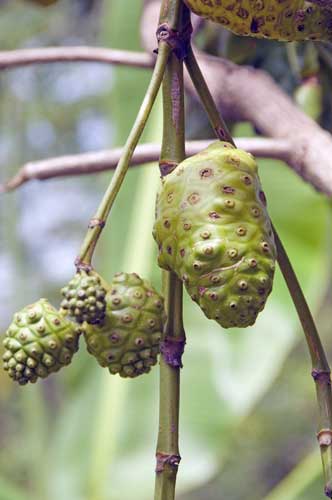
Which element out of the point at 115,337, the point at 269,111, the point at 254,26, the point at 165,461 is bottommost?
the point at 165,461

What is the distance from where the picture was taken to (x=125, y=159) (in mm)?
705

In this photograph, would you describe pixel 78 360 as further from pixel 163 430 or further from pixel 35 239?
pixel 35 239

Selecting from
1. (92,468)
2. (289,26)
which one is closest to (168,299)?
(289,26)

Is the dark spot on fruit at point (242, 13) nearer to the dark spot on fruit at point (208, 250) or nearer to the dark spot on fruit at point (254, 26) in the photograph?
the dark spot on fruit at point (254, 26)

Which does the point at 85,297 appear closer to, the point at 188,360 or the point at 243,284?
the point at 243,284

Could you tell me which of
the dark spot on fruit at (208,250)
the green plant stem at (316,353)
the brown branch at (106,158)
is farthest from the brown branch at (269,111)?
the dark spot on fruit at (208,250)

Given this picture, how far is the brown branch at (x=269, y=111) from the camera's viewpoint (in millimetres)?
992

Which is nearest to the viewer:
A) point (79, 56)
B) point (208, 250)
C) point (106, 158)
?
point (208, 250)

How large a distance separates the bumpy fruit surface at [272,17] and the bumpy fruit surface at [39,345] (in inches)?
11.1

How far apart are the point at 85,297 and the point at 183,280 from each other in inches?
3.3

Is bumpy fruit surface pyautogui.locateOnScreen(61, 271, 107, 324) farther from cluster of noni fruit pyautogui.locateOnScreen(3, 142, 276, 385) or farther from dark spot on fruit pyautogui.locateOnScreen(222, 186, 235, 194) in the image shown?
dark spot on fruit pyautogui.locateOnScreen(222, 186, 235, 194)

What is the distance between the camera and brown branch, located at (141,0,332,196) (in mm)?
992

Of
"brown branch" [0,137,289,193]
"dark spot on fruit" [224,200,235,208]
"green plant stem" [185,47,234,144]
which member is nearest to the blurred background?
"brown branch" [0,137,289,193]

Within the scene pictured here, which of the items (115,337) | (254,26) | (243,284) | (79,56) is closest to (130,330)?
(115,337)
